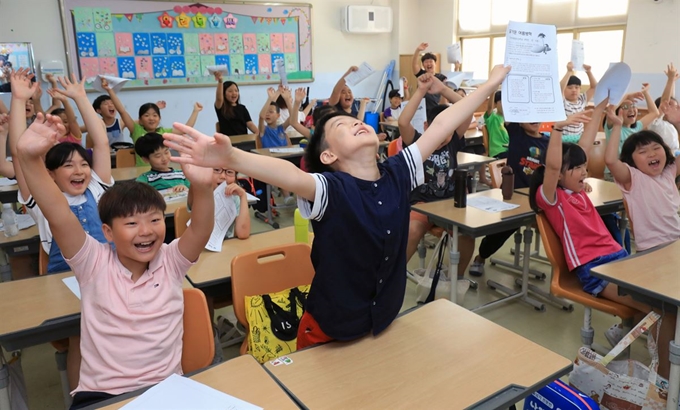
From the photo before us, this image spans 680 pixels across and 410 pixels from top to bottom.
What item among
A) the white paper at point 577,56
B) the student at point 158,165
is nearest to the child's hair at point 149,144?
the student at point 158,165

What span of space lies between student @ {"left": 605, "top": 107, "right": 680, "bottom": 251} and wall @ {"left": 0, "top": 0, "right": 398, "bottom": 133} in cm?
638

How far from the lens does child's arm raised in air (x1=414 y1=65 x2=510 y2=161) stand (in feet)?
5.34

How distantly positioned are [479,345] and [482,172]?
436 cm

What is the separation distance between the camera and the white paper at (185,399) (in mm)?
1142

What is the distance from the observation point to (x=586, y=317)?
242 cm

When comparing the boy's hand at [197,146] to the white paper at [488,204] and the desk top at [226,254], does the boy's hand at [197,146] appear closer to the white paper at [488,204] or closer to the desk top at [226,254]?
the desk top at [226,254]

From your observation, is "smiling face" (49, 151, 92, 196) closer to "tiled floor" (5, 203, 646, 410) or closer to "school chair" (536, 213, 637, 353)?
"tiled floor" (5, 203, 646, 410)

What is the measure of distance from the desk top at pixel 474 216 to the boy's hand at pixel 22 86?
208cm

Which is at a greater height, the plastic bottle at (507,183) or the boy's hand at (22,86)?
the boy's hand at (22,86)

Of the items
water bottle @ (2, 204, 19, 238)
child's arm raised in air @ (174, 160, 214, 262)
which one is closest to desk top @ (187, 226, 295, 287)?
child's arm raised in air @ (174, 160, 214, 262)

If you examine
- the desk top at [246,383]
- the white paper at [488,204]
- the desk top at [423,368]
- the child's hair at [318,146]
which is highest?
the child's hair at [318,146]

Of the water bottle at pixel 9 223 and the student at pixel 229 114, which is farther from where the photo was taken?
the student at pixel 229 114

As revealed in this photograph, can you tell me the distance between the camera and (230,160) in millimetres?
1176

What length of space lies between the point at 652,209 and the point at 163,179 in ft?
9.84
